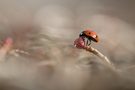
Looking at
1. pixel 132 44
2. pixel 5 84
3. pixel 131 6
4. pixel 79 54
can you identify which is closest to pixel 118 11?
pixel 131 6

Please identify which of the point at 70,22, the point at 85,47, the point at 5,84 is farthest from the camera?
the point at 70,22

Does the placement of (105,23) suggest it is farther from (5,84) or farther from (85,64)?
(5,84)

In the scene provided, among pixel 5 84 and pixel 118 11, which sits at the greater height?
pixel 118 11

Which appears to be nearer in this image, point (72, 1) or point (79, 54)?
point (79, 54)

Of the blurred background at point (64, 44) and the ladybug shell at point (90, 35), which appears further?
the ladybug shell at point (90, 35)
